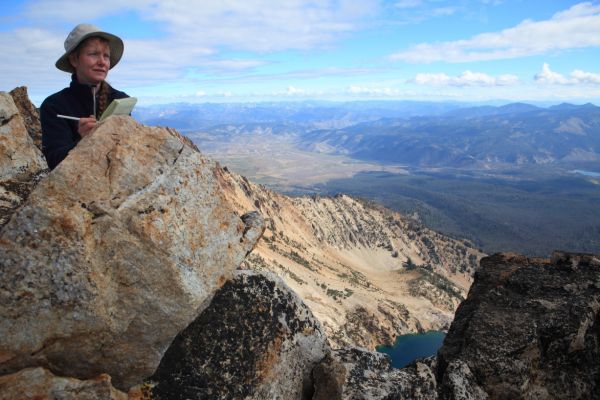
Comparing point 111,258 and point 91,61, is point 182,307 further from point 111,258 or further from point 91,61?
point 91,61

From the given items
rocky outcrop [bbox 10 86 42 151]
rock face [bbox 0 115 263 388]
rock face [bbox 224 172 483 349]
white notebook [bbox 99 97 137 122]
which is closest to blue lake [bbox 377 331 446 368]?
rock face [bbox 224 172 483 349]

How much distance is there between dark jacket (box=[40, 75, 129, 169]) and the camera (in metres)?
8.09

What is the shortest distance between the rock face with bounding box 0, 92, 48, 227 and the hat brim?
9.68 ft

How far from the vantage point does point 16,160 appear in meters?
10.4

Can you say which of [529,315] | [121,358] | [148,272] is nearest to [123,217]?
[148,272]

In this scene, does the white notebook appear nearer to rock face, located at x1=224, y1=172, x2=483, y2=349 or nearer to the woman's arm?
the woman's arm

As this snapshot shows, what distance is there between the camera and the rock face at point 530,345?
427 inches

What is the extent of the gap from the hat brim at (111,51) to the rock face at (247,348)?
5.29 metres

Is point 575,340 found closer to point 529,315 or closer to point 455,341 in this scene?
point 529,315

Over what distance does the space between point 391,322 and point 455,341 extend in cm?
7183

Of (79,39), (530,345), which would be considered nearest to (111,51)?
(79,39)

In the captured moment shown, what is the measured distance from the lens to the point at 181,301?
25.8 ft

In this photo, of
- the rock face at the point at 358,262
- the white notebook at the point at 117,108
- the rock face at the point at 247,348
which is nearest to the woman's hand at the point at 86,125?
the white notebook at the point at 117,108

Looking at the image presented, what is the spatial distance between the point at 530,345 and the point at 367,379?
4820 mm
